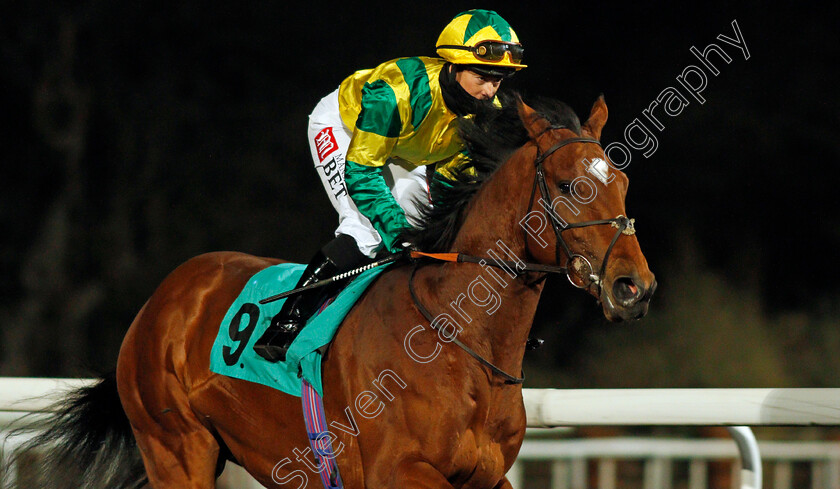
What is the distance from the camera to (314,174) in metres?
7.27

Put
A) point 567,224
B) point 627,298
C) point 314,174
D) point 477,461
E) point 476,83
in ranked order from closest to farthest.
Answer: point 627,298
point 567,224
point 477,461
point 476,83
point 314,174

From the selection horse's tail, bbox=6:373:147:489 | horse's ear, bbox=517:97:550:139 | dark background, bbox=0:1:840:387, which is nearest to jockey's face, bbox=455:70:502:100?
horse's ear, bbox=517:97:550:139

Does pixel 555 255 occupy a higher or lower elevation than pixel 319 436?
higher

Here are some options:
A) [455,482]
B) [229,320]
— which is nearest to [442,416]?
[455,482]

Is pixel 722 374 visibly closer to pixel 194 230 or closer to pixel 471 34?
pixel 194 230

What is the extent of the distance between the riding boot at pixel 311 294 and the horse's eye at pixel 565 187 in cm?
80

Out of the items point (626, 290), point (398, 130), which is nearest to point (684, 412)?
point (626, 290)

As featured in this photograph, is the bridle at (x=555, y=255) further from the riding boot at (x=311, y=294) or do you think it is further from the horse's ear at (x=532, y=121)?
the riding boot at (x=311, y=294)

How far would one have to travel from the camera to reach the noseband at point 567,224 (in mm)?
2369

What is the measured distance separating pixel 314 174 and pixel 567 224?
4.98 m

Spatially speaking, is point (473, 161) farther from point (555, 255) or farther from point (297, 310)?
point (297, 310)

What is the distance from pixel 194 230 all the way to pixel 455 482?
5.41 meters

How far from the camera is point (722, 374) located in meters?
6.93

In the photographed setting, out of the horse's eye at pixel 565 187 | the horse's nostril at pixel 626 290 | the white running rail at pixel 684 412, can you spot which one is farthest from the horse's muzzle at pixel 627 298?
the white running rail at pixel 684 412
